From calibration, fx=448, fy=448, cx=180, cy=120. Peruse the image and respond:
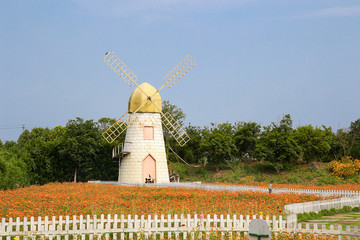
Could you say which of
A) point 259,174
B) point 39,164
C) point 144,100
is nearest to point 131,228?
point 144,100

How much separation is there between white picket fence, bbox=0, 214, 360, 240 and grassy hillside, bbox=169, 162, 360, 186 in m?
27.3

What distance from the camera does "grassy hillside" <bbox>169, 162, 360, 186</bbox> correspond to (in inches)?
1634

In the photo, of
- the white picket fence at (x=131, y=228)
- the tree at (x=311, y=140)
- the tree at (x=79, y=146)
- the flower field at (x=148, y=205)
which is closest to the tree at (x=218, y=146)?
the tree at (x=311, y=140)

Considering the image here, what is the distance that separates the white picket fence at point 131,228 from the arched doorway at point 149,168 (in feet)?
85.0

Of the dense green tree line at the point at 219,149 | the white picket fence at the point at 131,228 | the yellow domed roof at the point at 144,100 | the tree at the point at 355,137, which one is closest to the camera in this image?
the white picket fence at the point at 131,228

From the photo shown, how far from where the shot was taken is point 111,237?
39.3 ft

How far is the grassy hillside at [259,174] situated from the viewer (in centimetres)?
4150

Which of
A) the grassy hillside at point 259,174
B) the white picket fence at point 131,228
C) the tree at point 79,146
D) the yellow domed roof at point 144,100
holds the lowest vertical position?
the white picket fence at point 131,228

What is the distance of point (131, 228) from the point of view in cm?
1177

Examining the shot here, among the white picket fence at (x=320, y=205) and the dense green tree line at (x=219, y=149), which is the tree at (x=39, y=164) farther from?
the white picket fence at (x=320, y=205)

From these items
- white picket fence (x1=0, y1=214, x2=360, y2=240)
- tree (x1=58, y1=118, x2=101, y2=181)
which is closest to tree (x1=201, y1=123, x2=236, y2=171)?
tree (x1=58, y1=118, x2=101, y2=181)

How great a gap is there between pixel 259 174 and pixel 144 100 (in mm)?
14717

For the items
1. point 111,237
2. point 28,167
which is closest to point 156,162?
point 28,167

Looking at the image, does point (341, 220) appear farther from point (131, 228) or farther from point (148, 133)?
point (148, 133)
